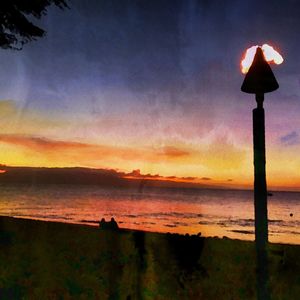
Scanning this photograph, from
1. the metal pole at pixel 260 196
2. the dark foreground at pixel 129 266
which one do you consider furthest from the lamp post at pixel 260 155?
the dark foreground at pixel 129 266

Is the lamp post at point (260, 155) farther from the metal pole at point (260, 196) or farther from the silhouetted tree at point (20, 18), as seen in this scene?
the silhouetted tree at point (20, 18)

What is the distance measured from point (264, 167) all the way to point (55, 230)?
786cm

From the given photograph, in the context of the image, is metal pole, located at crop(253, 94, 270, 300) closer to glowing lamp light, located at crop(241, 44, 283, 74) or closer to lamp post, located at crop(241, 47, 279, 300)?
lamp post, located at crop(241, 47, 279, 300)

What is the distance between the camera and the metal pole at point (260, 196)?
4.64m

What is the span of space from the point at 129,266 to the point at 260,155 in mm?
4942

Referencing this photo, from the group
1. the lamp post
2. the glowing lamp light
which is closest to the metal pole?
the lamp post

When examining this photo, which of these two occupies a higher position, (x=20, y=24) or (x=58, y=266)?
(x=20, y=24)

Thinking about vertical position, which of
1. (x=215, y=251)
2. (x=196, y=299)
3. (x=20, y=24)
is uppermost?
(x=20, y=24)

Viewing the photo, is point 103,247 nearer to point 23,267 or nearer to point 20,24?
point 23,267

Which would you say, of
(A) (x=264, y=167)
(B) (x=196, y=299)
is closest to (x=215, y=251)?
(B) (x=196, y=299)

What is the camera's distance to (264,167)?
4.71m

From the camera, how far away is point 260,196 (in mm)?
4684

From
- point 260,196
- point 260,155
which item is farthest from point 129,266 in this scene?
point 260,155

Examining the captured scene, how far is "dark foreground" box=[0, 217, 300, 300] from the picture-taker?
7.38m
